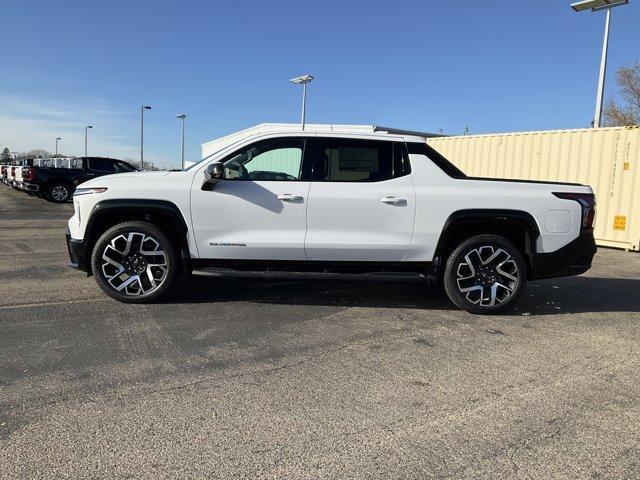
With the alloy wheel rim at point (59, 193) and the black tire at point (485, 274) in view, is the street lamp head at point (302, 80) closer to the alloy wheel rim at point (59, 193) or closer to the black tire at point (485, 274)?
the alloy wheel rim at point (59, 193)

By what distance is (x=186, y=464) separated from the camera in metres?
2.62

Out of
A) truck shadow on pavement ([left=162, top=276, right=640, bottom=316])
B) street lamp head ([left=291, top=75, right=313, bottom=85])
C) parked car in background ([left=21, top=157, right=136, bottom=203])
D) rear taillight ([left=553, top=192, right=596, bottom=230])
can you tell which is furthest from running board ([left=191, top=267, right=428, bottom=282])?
street lamp head ([left=291, top=75, right=313, bottom=85])

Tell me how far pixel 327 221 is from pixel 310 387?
2.12m

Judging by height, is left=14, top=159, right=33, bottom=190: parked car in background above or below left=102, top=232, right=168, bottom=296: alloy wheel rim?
above

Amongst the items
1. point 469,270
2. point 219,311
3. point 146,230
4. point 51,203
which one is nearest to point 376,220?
point 469,270

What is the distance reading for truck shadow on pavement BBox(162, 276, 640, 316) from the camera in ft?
19.2

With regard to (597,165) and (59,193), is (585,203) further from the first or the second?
(59,193)

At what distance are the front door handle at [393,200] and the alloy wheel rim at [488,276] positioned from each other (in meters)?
0.89

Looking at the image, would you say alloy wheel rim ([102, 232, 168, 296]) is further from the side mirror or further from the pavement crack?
the pavement crack

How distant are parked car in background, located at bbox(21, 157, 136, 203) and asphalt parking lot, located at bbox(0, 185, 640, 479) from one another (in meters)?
15.2

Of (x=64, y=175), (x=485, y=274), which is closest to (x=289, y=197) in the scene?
(x=485, y=274)

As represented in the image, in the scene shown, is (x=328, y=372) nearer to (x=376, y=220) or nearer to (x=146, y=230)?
(x=376, y=220)

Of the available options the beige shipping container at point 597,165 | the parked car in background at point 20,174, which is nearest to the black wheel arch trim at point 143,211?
the beige shipping container at point 597,165

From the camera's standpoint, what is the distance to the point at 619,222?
37.7 feet
